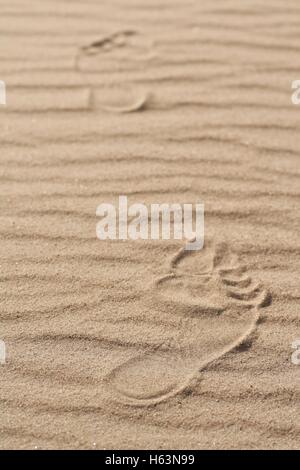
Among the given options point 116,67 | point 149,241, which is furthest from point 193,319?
point 116,67

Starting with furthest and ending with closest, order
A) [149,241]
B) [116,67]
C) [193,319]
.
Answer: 1. [116,67]
2. [149,241]
3. [193,319]

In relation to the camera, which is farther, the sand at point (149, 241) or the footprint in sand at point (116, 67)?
the footprint in sand at point (116, 67)

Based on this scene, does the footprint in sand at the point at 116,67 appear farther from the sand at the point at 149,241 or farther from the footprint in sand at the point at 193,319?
the footprint in sand at the point at 193,319

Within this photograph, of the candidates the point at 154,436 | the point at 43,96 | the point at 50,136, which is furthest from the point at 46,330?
the point at 43,96

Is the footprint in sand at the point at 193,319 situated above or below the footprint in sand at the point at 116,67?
below

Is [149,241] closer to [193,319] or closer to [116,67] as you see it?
[193,319]

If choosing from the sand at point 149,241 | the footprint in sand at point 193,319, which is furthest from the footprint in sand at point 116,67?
the footprint in sand at point 193,319
